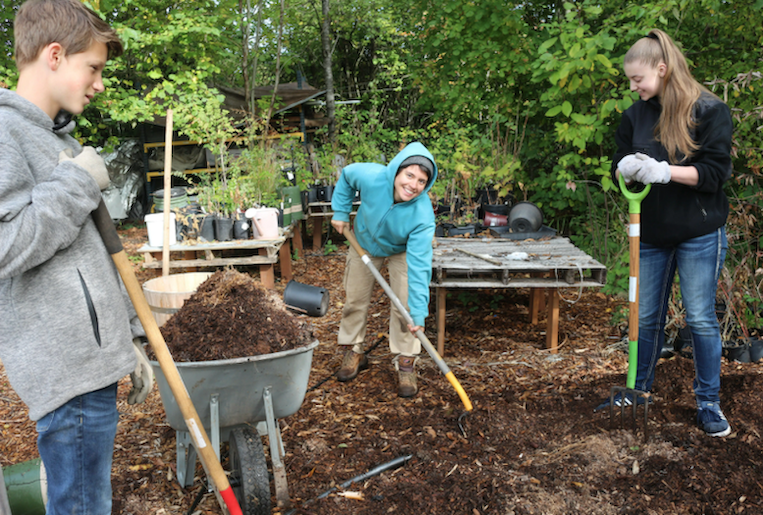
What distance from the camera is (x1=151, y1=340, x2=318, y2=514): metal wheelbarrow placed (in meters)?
2.11

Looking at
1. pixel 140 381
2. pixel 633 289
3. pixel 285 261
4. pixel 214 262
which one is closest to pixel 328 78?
pixel 285 261

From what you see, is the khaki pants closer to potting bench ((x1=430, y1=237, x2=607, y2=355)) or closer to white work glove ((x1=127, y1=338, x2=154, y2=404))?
potting bench ((x1=430, y1=237, x2=607, y2=355))

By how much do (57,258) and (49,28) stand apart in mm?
540

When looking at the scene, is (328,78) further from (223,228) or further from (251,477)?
(251,477)

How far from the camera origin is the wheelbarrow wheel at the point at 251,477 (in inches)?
83.3

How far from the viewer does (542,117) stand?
588 cm

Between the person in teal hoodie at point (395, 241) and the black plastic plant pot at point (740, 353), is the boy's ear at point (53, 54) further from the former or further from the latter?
the black plastic plant pot at point (740, 353)

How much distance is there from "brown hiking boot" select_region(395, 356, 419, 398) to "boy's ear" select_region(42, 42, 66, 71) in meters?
2.64

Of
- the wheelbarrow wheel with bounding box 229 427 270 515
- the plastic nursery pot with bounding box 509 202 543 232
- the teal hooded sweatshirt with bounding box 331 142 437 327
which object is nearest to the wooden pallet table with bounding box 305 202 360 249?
the plastic nursery pot with bounding box 509 202 543 232

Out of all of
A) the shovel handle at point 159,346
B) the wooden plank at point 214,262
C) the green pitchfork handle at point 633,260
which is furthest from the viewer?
the wooden plank at point 214,262

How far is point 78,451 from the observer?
4.58 feet

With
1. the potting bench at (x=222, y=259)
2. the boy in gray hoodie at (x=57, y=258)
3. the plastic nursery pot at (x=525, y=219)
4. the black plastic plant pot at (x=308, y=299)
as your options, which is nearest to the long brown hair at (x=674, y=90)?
the black plastic plant pot at (x=308, y=299)

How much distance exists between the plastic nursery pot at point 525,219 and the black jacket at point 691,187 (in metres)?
2.05

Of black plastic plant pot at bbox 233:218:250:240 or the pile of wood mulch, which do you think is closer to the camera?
the pile of wood mulch
